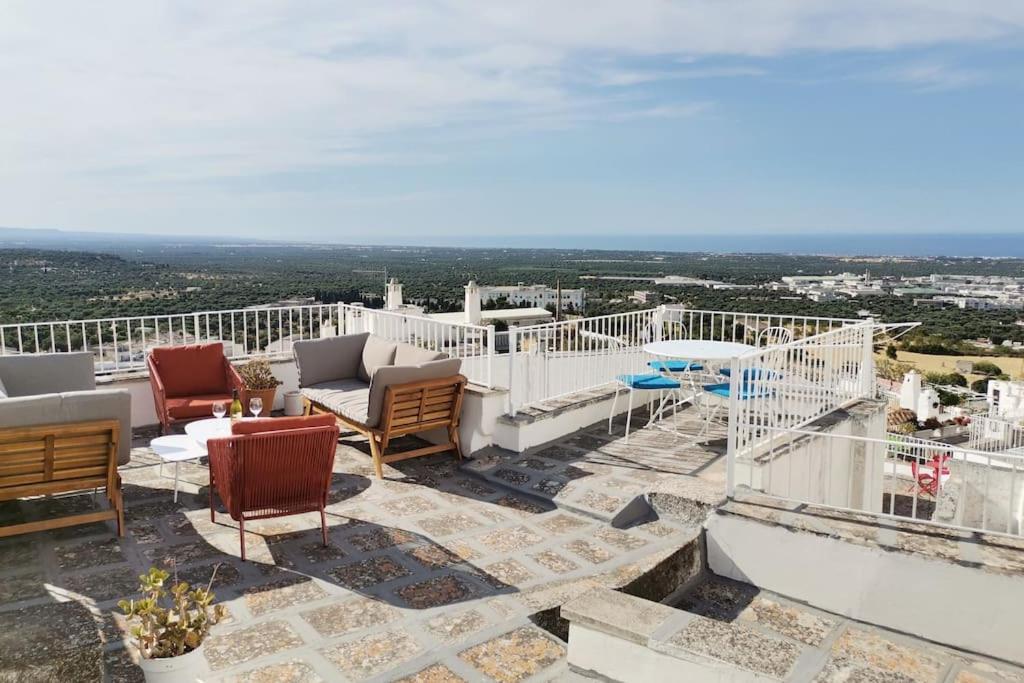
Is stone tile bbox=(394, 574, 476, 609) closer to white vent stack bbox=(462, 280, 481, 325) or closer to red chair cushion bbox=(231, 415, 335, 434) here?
red chair cushion bbox=(231, 415, 335, 434)

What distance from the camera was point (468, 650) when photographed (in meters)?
2.83

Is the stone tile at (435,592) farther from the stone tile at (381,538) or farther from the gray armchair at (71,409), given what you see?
the gray armchair at (71,409)

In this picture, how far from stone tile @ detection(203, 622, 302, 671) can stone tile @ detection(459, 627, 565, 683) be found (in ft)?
2.59

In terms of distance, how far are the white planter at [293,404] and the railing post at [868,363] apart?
5.91 m

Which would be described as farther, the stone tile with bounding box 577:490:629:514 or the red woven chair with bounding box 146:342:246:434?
the red woven chair with bounding box 146:342:246:434

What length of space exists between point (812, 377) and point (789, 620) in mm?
3264

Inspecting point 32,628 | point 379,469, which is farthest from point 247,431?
point 379,469

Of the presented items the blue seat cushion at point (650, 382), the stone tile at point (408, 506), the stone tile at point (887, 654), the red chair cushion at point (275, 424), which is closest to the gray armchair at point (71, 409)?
the red chair cushion at point (275, 424)

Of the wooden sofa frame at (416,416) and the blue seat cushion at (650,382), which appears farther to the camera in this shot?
the blue seat cushion at (650,382)

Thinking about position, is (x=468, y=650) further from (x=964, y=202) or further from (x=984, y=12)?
(x=964, y=202)

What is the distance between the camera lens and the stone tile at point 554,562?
3705 mm

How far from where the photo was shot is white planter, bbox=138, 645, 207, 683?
7.39 ft

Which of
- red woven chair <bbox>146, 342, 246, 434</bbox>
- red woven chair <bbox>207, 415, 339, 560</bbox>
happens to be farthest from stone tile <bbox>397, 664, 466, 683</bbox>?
red woven chair <bbox>146, 342, 246, 434</bbox>

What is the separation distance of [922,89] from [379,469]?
49.8 metres
